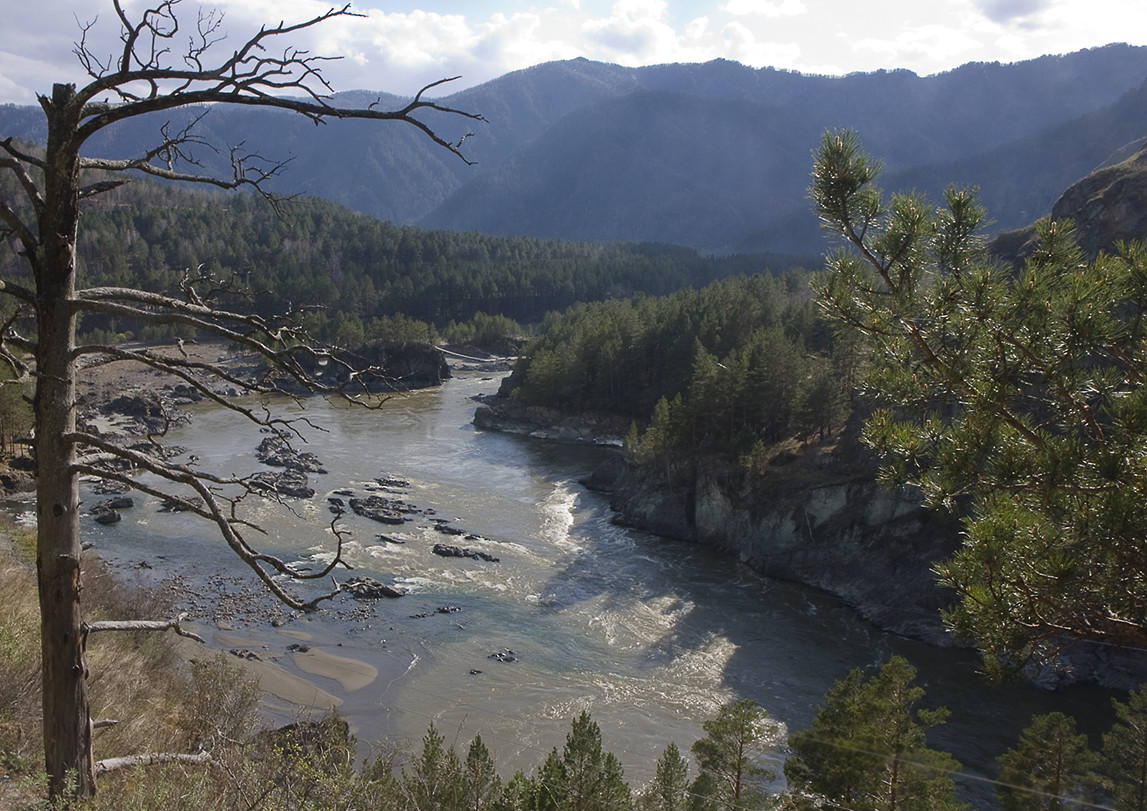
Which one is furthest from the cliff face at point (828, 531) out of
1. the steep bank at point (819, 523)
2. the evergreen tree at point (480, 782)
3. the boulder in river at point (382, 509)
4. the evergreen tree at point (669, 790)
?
the evergreen tree at point (480, 782)

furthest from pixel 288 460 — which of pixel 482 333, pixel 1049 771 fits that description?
pixel 482 333

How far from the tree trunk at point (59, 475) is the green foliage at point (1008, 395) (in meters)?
5.55

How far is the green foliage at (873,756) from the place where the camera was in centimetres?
1298

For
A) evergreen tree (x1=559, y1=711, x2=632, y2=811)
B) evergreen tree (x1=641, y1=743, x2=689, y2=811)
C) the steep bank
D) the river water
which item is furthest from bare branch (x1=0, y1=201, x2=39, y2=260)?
the steep bank

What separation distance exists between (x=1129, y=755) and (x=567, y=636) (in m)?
16.0

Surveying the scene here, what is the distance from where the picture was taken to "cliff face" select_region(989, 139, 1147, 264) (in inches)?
1670

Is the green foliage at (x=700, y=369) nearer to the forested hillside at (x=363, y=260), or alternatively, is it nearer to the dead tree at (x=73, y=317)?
the dead tree at (x=73, y=317)

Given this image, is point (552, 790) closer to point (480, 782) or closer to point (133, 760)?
point (480, 782)

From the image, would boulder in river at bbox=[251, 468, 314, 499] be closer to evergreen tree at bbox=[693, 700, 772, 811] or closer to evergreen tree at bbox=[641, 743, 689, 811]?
evergreen tree at bbox=[641, 743, 689, 811]

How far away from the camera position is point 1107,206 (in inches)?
1773

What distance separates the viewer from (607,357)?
6138 centimetres

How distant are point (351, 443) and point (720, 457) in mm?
24723

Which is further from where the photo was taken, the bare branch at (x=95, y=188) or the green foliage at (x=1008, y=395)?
the green foliage at (x=1008, y=395)

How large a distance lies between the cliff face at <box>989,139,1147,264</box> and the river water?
23.1 metres
